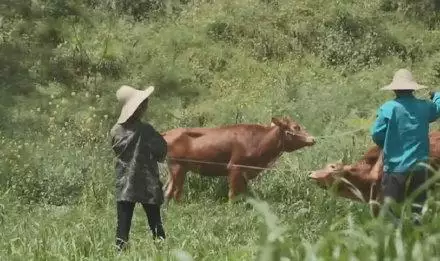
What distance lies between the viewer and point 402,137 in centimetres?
712

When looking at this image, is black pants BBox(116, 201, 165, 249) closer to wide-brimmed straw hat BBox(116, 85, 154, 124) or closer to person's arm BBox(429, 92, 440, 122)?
wide-brimmed straw hat BBox(116, 85, 154, 124)

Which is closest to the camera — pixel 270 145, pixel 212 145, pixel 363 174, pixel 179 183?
pixel 363 174

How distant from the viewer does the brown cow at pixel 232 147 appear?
10.8m

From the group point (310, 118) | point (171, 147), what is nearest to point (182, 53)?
point (310, 118)

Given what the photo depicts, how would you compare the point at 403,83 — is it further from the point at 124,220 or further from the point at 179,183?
the point at 179,183

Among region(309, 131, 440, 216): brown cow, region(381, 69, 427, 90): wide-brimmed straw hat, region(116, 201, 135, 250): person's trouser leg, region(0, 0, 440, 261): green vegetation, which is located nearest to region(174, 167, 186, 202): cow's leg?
region(0, 0, 440, 261): green vegetation

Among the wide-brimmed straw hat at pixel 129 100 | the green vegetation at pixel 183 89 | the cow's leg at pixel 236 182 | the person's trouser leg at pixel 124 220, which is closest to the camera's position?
the person's trouser leg at pixel 124 220

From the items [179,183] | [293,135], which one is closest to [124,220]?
[179,183]

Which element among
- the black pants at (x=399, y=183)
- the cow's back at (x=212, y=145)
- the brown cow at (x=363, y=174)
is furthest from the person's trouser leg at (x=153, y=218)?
the cow's back at (x=212, y=145)

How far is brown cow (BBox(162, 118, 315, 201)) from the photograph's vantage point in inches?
425

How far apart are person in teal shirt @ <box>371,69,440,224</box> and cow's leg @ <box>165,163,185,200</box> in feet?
12.3

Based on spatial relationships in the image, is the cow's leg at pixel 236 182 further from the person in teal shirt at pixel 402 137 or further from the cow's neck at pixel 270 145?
the person in teal shirt at pixel 402 137

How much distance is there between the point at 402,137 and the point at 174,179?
4068mm

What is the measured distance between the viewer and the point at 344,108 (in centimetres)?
1461
